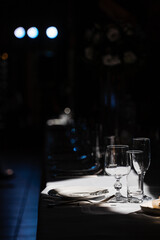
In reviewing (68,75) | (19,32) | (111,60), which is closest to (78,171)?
(111,60)

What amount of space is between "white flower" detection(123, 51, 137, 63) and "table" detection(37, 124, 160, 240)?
6.97 ft

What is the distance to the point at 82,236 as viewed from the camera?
1071 millimetres

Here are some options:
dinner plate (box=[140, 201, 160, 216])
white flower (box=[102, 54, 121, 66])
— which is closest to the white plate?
dinner plate (box=[140, 201, 160, 216])

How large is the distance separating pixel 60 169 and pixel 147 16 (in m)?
2.96

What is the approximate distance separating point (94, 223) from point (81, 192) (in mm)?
306

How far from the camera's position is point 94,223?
1183 millimetres

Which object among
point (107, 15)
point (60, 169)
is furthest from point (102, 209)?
point (107, 15)

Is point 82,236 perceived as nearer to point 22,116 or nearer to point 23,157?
point 23,157

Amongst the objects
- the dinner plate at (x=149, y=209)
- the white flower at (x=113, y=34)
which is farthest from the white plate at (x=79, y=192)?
the white flower at (x=113, y=34)

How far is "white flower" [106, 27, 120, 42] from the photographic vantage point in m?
3.35

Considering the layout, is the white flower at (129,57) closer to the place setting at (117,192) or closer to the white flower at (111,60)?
the white flower at (111,60)

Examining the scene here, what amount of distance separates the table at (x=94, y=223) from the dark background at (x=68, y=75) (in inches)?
66.2

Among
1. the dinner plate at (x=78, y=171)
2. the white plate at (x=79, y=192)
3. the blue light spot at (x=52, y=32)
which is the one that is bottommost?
the white plate at (x=79, y=192)

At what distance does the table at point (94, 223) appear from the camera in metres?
1.08
